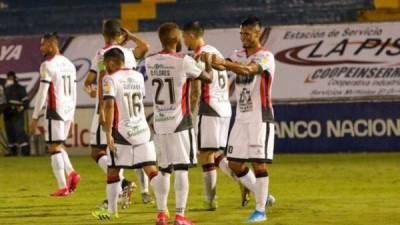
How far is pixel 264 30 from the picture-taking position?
24.4 m

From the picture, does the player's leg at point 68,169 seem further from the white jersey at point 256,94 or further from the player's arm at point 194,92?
the white jersey at point 256,94

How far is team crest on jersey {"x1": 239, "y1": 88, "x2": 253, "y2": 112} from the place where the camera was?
1259cm

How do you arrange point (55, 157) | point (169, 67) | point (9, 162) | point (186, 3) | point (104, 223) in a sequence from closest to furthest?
point (169, 67) < point (104, 223) < point (55, 157) < point (9, 162) < point (186, 3)

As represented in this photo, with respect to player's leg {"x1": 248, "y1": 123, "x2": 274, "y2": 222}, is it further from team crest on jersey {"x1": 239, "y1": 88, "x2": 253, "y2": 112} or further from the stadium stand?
the stadium stand

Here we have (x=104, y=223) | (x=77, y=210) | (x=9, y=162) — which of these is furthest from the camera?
(x=9, y=162)

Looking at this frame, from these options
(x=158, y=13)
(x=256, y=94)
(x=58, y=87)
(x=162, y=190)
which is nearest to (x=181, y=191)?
(x=162, y=190)

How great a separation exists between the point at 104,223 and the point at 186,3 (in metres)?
15.2

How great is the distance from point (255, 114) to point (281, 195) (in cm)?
337

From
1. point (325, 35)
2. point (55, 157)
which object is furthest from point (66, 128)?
point (325, 35)

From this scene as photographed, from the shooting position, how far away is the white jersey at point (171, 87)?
38.1 feet

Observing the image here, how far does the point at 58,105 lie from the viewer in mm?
15977

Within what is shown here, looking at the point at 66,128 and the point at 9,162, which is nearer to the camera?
the point at 66,128

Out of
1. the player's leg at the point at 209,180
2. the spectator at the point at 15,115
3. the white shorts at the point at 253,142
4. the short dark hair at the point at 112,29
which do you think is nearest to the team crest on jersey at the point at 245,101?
the white shorts at the point at 253,142

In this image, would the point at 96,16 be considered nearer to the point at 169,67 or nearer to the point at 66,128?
the point at 66,128
